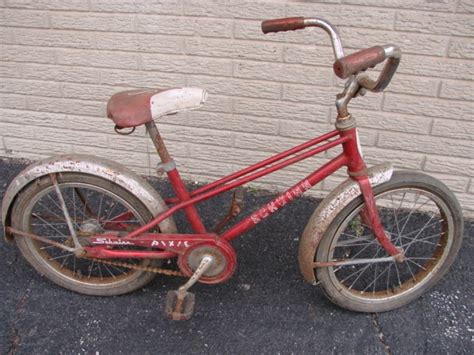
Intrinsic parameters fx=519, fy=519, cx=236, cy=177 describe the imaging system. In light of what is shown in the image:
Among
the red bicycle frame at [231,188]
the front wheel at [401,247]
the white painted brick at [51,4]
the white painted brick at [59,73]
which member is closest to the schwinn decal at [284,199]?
the red bicycle frame at [231,188]

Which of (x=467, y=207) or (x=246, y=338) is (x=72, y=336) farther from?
(x=467, y=207)

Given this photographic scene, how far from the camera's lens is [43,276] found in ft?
9.37

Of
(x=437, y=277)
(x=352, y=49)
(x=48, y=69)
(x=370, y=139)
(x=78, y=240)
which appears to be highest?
(x=352, y=49)

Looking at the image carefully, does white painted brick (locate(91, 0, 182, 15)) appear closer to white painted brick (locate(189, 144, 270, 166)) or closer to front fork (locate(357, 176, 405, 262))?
white painted brick (locate(189, 144, 270, 166))

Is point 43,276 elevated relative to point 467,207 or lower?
lower

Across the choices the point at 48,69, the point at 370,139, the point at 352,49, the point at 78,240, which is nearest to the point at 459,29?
the point at 352,49

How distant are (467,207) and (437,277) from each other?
88 centimetres

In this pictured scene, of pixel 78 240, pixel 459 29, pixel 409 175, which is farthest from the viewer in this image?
pixel 459 29

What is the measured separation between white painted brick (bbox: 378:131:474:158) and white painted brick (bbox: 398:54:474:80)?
0.40m

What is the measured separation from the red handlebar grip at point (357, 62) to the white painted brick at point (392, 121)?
1250 millimetres

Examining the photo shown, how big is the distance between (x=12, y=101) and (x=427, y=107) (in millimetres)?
2732

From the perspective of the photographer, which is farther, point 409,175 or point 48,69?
point 48,69

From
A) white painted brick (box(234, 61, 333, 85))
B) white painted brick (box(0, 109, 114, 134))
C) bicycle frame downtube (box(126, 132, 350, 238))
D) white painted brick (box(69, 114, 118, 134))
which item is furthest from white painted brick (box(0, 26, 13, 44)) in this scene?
bicycle frame downtube (box(126, 132, 350, 238))

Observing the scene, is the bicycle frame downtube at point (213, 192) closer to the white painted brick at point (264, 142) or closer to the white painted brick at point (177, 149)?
the white painted brick at point (264, 142)
